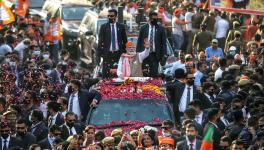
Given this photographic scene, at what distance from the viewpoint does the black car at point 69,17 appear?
37906mm

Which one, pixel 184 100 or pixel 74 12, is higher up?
pixel 184 100

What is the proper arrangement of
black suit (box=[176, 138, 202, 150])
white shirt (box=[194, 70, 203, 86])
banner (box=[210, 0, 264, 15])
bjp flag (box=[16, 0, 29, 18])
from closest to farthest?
black suit (box=[176, 138, 202, 150]) → white shirt (box=[194, 70, 203, 86]) → banner (box=[210, 0, 264, 15]) → bjp flag (box=[16, 0, 29, 18])

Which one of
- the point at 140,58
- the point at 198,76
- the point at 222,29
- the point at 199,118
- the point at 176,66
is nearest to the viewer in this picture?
the point at 199,118

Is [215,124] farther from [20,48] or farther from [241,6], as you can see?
[241,6]

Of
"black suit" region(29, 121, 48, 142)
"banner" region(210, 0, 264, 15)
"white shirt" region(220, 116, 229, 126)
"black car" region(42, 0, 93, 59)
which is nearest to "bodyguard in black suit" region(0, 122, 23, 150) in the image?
"black suit" region(29, 121, 48, 142)

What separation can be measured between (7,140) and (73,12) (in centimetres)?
1981

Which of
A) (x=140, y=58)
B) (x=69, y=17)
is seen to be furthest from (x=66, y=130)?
(x=69, y=17)

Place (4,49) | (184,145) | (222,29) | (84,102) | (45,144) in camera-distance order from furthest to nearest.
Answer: (222,29)
(4,49)
(84,102)
(45,144)
(184,145)

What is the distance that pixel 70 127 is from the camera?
2181 cm

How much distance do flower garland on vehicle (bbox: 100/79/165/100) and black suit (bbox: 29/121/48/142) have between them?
4.05 ft

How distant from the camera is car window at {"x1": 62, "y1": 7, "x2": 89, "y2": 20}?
40219 millimetres

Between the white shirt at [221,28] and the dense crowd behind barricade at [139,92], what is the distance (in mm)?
2316

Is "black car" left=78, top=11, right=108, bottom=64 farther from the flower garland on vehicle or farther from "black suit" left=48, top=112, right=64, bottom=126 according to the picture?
Answer: "black suit" left=48, top=112, right=64, bottom=126

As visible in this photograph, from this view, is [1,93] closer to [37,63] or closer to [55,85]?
[55,85]
